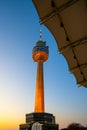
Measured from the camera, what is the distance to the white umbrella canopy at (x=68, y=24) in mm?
5225

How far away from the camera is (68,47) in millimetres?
6605

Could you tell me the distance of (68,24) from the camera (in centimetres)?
587

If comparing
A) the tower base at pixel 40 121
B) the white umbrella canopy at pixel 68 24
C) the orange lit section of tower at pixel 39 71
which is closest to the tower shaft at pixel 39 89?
the orange lit section of tower at pixel 39 71

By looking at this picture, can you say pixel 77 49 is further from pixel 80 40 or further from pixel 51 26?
pixel 51 26

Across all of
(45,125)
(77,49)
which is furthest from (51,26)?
(45,125)

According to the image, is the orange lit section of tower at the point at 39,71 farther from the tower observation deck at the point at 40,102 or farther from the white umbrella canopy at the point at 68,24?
the white umbrella canopy at the point at 68,24

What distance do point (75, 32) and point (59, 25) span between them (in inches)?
21.7

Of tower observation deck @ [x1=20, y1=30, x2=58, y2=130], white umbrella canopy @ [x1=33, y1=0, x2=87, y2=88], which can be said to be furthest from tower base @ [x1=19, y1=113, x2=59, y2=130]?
white umbrella canopy @ [x1=33, y1=0, x2=87, y2=88]

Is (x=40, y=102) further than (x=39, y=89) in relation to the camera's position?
No

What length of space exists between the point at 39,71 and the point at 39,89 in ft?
45.4

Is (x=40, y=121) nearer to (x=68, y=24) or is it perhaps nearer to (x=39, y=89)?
(x=39, y=89)

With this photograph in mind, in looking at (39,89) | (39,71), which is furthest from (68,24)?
(39,71)

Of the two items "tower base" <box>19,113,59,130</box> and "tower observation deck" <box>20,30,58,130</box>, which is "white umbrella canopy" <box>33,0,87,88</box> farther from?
"tower base" <box>19,113,59,130</box>

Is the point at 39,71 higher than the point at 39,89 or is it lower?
higher
